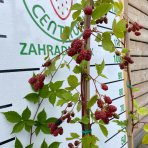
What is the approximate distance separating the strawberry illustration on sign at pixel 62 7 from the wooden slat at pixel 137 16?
43.6 inches

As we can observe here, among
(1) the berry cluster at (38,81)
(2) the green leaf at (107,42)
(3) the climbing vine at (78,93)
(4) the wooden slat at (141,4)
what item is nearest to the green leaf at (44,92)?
(3) the climbing vine at (78,93)

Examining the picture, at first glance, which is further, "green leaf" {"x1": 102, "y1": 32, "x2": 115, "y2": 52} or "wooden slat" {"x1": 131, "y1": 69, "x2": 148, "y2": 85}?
"wooden slat" {"x1": 131, "y1": 69, "x2": 148, "y2": 85}

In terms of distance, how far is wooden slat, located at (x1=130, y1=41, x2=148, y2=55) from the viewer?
7.23 feet

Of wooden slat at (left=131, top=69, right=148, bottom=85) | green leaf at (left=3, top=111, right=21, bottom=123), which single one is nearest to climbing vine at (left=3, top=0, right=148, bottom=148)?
green leaf at (left=3, top=111, right=21, bottom=123)

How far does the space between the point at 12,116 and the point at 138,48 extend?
1776 mm

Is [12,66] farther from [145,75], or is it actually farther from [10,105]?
[145,75]

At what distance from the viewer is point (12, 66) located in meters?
0.85

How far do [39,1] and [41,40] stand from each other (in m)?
0.14

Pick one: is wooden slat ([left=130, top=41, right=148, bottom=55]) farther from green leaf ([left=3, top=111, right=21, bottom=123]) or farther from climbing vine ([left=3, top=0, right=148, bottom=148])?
green leaf ([left=3, top=111, right=21, bottom=123])

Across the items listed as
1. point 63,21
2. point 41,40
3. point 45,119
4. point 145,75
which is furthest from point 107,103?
point 145,75

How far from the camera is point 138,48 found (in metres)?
2.38

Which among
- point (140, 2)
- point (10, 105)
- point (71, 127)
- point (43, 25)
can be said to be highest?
point (140, 2)

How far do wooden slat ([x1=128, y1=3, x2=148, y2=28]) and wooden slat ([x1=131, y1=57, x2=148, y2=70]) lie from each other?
1.11 ft

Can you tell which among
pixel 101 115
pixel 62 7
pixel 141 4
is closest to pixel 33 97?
pixel 101 115
